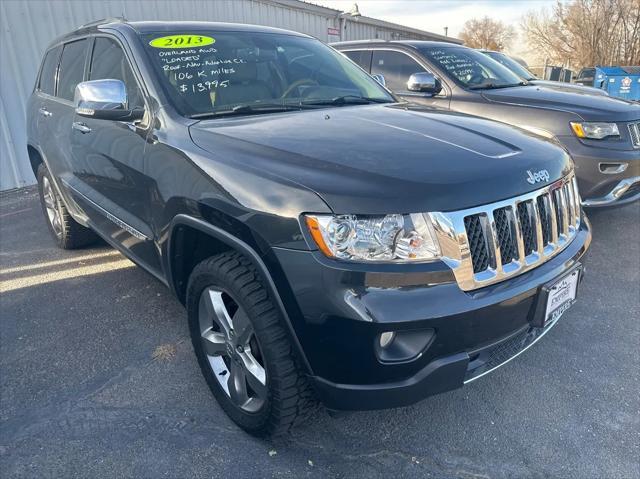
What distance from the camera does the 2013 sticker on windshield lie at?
2.83 m

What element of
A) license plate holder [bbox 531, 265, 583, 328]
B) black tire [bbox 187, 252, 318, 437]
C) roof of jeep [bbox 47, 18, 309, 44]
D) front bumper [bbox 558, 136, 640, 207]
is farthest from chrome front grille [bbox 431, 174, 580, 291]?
front bumper [bbox 558, 136, 640, 207]

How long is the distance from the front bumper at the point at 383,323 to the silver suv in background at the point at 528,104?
2638 mm

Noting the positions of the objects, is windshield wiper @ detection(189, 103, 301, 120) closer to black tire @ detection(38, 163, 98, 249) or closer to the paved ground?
the paved ground

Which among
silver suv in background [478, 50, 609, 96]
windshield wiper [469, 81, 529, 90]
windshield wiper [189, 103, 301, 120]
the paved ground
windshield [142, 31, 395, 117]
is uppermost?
windshield [142, 31, 395, 117]

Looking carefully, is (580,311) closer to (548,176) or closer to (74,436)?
(548,176)

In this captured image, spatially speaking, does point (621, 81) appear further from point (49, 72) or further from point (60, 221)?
point (60, 221)

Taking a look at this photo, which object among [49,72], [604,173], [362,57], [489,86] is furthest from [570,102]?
[49,72]

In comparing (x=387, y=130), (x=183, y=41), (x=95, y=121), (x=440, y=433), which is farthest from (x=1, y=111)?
(x=440, y=433)

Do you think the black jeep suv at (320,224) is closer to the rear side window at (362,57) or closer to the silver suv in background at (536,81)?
the rear side window at (362,57)

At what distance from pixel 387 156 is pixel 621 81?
16.7 metres

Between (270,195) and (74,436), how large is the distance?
4.94 ft

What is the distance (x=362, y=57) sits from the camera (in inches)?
239

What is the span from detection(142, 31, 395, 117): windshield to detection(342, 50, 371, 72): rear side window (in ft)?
8.94

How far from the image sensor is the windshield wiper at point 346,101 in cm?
291
